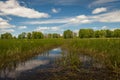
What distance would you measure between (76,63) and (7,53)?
5.61 m

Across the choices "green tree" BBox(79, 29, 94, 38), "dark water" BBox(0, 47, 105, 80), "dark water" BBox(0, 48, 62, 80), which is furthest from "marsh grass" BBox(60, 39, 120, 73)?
"green tree" BBox(79, 29, 94, 38)

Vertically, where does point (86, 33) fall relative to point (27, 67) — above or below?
above

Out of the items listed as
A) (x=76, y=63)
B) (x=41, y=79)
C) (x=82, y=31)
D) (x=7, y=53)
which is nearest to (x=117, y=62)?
(x=76, y=63)

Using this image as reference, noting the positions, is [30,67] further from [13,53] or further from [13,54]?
[13,53]

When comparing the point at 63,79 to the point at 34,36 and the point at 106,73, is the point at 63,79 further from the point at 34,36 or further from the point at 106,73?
the point at 34,36

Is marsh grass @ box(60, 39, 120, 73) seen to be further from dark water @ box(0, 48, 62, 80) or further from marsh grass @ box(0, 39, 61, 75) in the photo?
marsh grass @ box(0, 39, 61, 75)

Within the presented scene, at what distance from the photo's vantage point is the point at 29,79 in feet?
24.5

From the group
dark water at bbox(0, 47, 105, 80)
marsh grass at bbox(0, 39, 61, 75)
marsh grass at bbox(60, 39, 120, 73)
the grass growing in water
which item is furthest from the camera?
the grass growing in water

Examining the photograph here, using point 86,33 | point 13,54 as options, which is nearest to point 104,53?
point 13,54

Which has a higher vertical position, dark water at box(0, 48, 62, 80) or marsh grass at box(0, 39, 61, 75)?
marsh grass at box(0, 39, 61, 75)

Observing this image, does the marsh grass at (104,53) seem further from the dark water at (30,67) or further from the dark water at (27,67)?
the dark water at (27,67)

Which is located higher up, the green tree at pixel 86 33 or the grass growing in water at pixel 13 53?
the green tree at pixel 86 33

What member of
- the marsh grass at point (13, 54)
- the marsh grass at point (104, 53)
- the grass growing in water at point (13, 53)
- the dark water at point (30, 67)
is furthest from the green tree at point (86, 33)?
the dark water at point (30, 67)

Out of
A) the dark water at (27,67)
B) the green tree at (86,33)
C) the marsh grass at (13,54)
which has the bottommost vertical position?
the dark water at (27,67)
